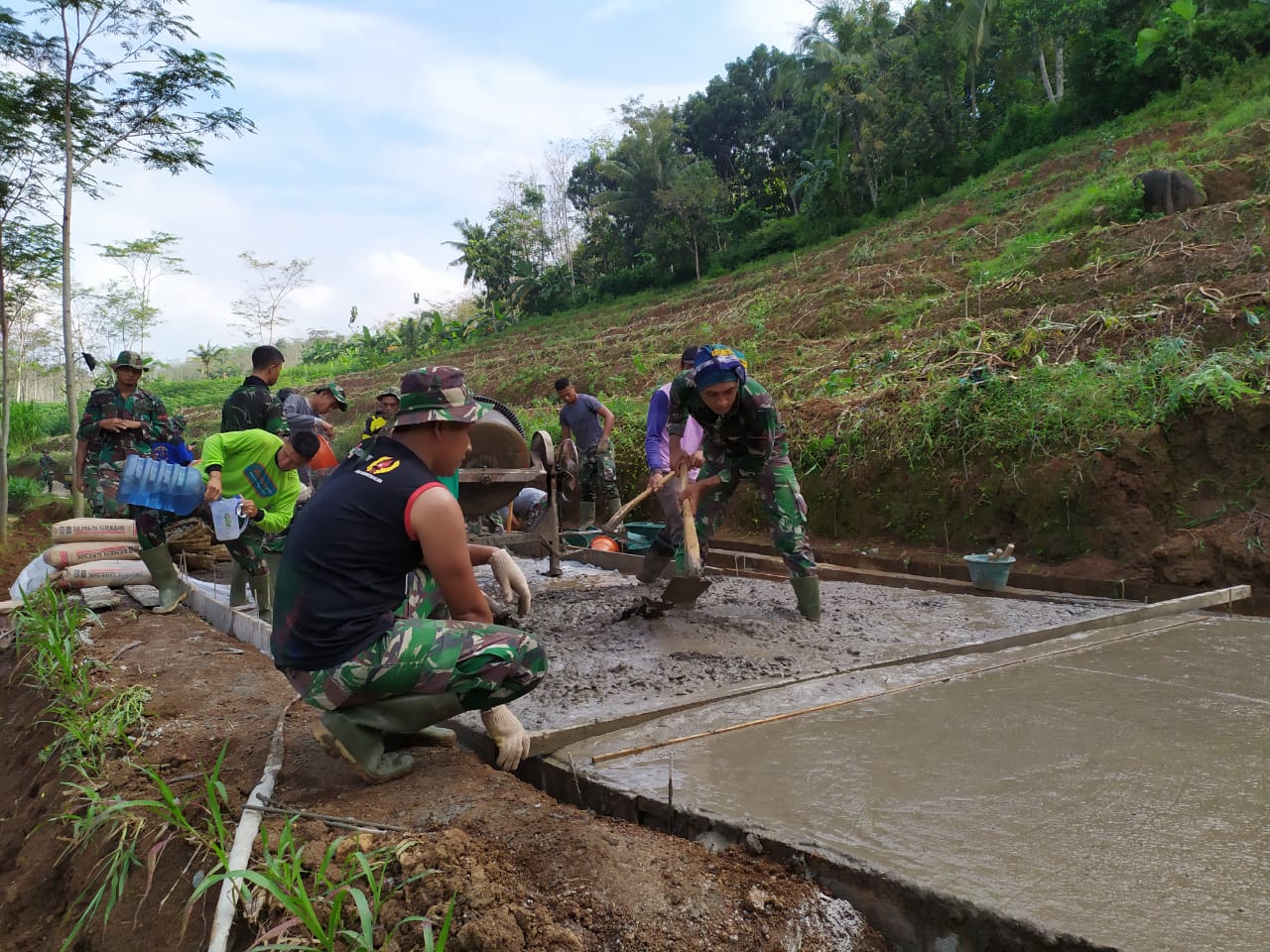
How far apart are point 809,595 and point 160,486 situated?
410 cm

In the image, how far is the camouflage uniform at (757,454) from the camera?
14.5ft

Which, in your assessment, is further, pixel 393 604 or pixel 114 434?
pixel 114 434

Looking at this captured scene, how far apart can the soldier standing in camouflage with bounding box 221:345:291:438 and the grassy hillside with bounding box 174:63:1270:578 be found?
208 inches

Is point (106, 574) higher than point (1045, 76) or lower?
lower

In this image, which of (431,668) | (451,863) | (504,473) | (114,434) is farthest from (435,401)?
(114,434)

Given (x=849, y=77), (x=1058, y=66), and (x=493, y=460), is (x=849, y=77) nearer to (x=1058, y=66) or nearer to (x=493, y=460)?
(x=1058, y=66)

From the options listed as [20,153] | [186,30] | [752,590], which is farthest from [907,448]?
[20,153]

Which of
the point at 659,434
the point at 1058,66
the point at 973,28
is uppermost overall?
the point at 973,28

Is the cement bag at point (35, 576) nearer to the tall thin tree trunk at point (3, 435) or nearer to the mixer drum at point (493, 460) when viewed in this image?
the mixer drum at point (493, 460)

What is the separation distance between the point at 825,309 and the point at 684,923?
1358 cm

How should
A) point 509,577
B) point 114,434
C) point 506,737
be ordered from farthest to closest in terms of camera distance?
1. point 114,434
2. point 509,577
3. point 506,737

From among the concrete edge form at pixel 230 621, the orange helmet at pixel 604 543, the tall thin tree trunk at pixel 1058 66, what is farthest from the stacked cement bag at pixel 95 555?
the tall thin tree trunk at pixel 1058 66

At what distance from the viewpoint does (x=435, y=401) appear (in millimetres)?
2459

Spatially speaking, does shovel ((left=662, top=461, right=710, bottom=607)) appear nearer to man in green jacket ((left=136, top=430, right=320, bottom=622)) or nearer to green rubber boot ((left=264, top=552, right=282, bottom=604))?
man in green jacket ((left=136, top=430, right=320, bottom=622))
